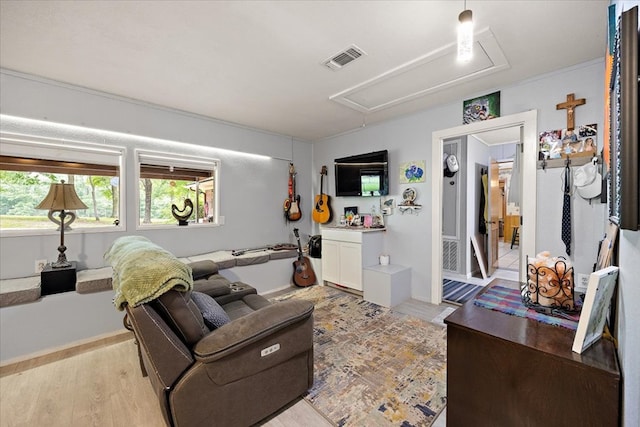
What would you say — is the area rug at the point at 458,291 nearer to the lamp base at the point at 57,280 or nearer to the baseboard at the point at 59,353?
the baseboard at the point at 59,353

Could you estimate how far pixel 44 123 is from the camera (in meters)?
2.58

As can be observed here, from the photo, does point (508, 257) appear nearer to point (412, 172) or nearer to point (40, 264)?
point (412, 172)

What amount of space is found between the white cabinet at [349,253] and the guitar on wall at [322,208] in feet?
2.17

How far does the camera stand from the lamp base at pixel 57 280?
2309mm

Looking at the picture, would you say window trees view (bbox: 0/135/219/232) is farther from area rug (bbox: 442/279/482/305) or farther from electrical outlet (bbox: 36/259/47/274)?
area rug (bbox: 442/279/482/305)

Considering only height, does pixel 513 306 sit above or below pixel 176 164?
below

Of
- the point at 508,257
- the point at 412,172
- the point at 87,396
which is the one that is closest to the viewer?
the point at 87,396

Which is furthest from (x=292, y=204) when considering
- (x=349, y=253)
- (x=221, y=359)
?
(x=221, y=359)

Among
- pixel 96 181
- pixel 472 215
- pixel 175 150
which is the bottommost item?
pixel 472 215

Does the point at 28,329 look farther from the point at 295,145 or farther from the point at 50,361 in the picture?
the point at 295,145

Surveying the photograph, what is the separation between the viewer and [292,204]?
15.1 feet

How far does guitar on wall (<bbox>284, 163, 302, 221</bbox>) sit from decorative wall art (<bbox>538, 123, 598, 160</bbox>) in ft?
11.0

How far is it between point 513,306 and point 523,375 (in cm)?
37

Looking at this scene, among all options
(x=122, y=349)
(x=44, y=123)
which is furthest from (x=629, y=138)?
(x=44, y=123)
